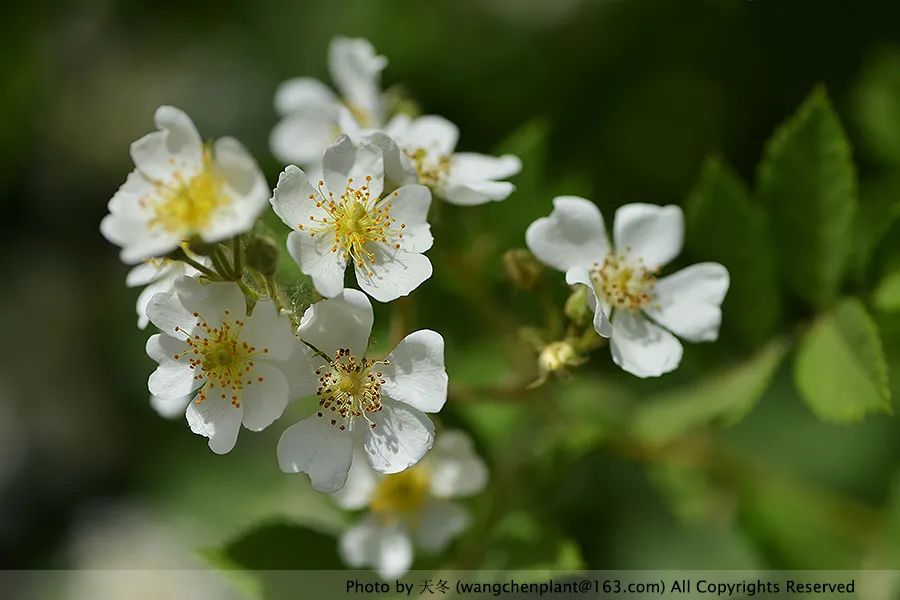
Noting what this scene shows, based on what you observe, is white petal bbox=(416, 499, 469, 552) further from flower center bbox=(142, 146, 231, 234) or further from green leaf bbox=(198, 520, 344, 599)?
flower center bbox=(142, 146, 231, 234)

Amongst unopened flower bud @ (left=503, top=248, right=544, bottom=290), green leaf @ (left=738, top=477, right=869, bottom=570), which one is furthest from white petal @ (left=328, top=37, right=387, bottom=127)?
green leaf @ (left=738, top=477, right=869, bottom=570)

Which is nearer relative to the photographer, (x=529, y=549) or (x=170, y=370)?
(x=170, y=370)

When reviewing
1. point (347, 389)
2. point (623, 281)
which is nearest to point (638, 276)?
point (623, 281)

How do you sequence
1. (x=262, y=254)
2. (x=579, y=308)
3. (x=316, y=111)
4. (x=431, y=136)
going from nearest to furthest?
(x=262, y=254)
(x=579, y=308)
(x=431, y=136)
(x=316, y=111)

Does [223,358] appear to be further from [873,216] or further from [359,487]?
[873,216]

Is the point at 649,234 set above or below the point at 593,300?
above

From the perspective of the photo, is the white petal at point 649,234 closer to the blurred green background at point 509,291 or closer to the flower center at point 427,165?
the blurred green background at point 509,291

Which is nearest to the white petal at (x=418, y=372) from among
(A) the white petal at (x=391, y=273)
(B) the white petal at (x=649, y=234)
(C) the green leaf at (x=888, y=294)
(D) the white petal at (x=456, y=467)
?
(A) the white petal at (x=391, y=273)
